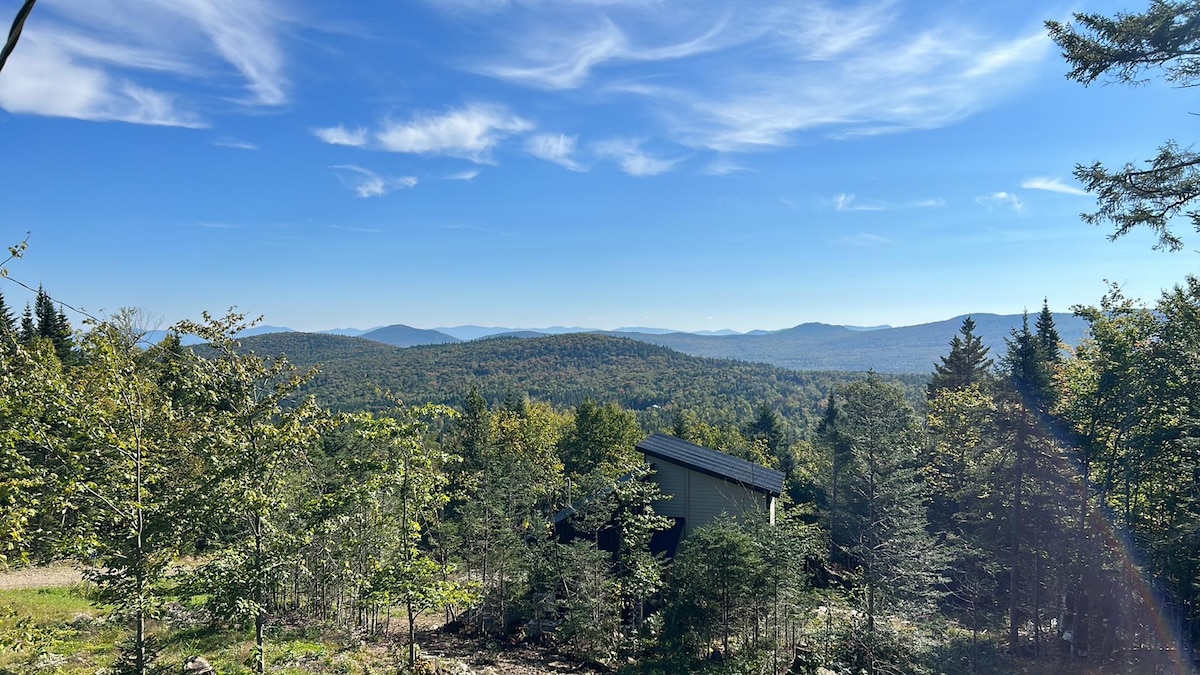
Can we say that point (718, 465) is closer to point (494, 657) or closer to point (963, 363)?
point (494, 657)

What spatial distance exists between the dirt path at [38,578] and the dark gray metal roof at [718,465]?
15973 millimetres

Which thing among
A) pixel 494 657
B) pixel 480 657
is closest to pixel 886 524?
pixel 494 657

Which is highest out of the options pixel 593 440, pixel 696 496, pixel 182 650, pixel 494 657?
pixel 696 496

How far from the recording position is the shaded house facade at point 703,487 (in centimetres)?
1473

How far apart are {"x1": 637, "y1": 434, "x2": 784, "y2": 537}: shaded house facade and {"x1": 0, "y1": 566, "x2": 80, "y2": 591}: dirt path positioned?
51.5 ft

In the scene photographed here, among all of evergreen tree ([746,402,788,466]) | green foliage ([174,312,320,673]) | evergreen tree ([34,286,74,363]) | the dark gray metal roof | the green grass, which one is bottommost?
evergreen tree ([746,402,788,466])

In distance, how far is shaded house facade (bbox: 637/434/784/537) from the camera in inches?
580

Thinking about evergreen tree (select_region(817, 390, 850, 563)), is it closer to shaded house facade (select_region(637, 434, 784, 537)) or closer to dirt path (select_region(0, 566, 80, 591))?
shaded house facade (select_region(637, 434, 784, 537))

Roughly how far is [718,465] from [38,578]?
2012 cm

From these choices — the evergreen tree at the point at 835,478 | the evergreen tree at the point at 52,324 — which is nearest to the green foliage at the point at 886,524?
the evergreen tree at the point at 835,478

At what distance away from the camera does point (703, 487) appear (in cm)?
1535

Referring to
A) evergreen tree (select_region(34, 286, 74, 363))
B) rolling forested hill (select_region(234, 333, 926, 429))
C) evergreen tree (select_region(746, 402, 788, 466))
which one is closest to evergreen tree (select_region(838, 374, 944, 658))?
evergreen tree (select_region(746, 402, 788, 466))

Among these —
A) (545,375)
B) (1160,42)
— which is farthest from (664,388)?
(1160,42)

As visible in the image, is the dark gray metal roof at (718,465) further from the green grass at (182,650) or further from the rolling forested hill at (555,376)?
the rolling forested hill at (555,376)
